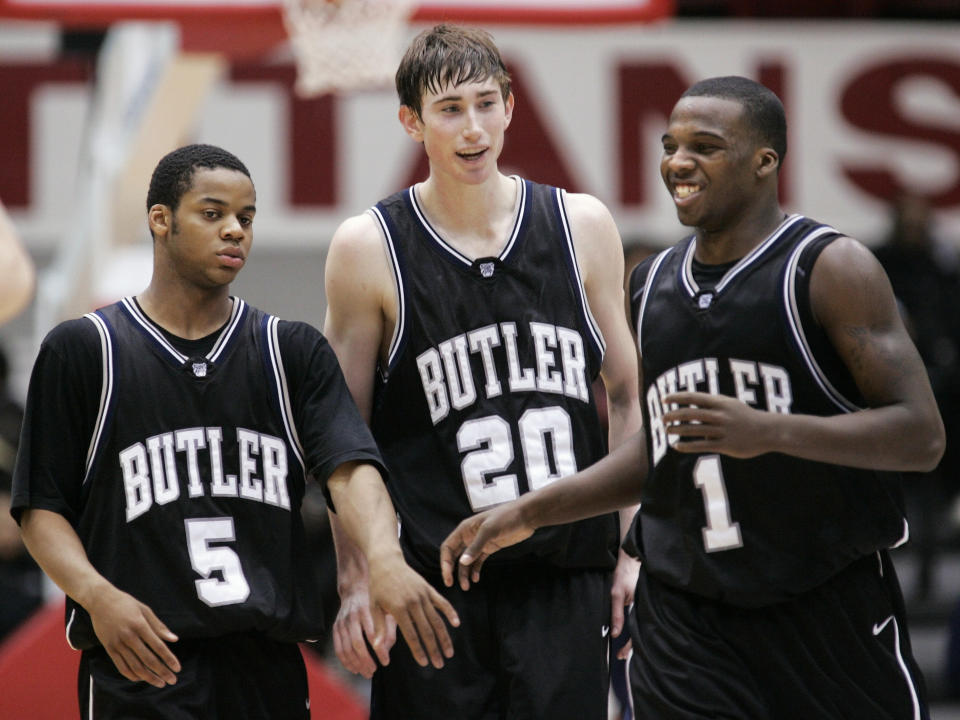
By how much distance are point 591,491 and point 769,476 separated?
52 cm

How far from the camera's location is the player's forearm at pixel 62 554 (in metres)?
3.65

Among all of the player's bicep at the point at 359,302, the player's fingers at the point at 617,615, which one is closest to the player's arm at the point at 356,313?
the player's bicep at the point at 359,302

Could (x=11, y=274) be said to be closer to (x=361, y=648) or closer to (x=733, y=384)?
(x=361, y=648)

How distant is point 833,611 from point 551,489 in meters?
0.77

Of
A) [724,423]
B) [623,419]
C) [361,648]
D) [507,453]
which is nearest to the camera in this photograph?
[724,423]

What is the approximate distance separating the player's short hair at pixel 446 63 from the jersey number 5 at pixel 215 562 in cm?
130

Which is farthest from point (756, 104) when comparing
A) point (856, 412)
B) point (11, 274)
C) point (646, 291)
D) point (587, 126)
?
point (587, 126)

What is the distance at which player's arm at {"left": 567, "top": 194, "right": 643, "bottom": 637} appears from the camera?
447 centimetres

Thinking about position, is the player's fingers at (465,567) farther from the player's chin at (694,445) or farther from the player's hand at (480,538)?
the player's chin at (694,445)

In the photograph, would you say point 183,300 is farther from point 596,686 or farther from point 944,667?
point 944,667

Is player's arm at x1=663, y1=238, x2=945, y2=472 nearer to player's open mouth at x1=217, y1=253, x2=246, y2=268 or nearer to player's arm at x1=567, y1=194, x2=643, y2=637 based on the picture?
player's arm at x1=567, y1=194, x2=643, y2=637

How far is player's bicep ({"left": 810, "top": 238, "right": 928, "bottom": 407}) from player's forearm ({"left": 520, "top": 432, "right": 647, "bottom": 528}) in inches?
26.5

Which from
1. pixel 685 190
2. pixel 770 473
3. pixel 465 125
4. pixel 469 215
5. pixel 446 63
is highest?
pixel 446 63

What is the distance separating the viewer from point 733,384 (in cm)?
361
